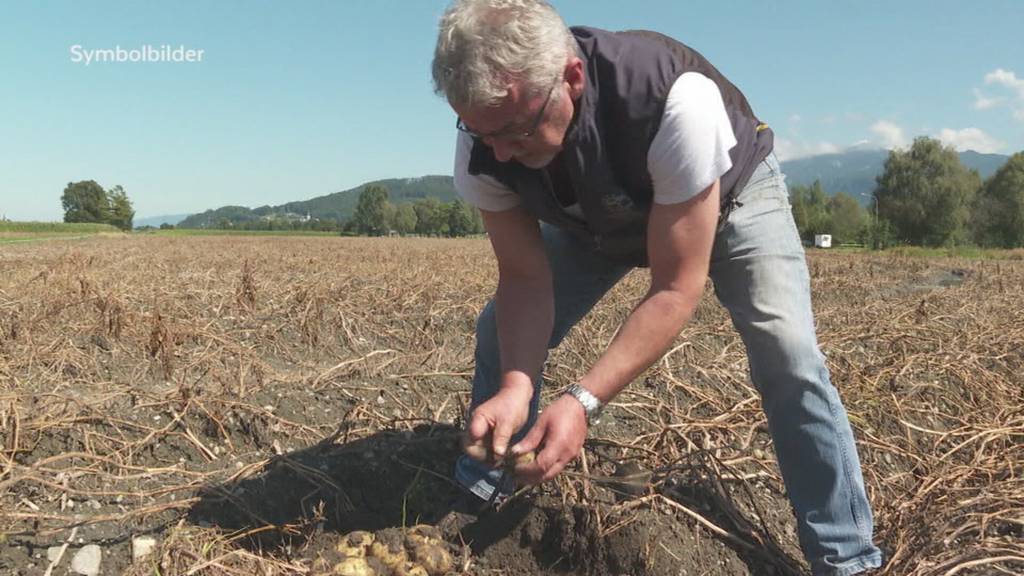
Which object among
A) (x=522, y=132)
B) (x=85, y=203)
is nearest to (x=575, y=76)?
(x=522, y=132)

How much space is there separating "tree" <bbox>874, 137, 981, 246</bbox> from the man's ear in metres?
52.2

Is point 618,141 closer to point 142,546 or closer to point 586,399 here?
point 586,399

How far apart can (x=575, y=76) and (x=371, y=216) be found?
316 ft

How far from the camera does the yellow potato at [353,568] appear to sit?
2075mm

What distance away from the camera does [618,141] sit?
1858mm

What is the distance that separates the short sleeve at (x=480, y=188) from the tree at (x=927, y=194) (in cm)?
5197

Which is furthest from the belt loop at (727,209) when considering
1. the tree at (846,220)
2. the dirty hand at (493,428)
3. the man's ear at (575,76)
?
the tree at (846,220)

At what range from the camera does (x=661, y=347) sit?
183 cm

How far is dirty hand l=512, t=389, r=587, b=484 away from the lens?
1.72 metres

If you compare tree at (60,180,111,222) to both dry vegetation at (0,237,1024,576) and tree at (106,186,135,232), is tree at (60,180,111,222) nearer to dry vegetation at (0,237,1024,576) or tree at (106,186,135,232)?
tree at (106,186,135,232)

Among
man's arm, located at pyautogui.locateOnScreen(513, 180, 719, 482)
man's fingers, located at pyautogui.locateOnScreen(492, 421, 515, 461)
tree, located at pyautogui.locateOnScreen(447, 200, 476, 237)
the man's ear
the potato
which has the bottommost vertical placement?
the potato

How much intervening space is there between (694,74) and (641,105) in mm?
194

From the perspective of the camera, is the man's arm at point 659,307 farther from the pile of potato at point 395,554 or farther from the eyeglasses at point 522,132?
the pile of potato at point 395,554

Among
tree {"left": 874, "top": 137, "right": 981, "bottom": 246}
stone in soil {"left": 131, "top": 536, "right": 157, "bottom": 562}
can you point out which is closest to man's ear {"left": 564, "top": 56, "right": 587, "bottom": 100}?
stone in soil {"left": 131, "top": 536, "right": 157, "bottom": 562}
